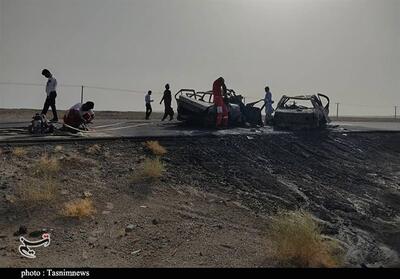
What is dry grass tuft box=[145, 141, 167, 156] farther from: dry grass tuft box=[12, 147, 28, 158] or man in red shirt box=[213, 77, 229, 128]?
man in red shirt box=[213, 77, 229, 128]

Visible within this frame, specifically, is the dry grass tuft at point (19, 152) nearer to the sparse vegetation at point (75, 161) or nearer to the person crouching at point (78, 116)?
the sparse vegetation at point (75, 161)

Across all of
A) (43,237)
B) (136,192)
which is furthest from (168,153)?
(43,237)

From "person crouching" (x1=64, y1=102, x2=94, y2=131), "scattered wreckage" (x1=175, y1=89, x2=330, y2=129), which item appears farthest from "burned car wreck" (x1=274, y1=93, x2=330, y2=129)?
"person crouching" (x1=64, y1=102, x2=94, y2=131)

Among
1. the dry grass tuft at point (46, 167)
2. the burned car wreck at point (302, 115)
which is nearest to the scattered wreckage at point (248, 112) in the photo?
the burned car wreck at point (302, 115)

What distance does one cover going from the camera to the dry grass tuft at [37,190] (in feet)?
30.2

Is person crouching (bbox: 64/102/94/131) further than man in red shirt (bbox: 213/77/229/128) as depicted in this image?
No

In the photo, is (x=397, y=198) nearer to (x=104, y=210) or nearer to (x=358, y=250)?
(x=358, y=250)

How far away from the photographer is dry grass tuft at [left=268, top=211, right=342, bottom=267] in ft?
24.4

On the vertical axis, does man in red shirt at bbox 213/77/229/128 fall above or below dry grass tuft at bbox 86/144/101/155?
above

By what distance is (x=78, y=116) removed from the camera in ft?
48.8

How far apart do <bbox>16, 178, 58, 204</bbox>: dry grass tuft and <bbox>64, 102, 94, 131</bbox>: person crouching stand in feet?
16.5

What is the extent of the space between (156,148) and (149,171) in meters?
1.97

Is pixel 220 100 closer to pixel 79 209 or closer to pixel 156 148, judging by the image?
pixel 156 148
